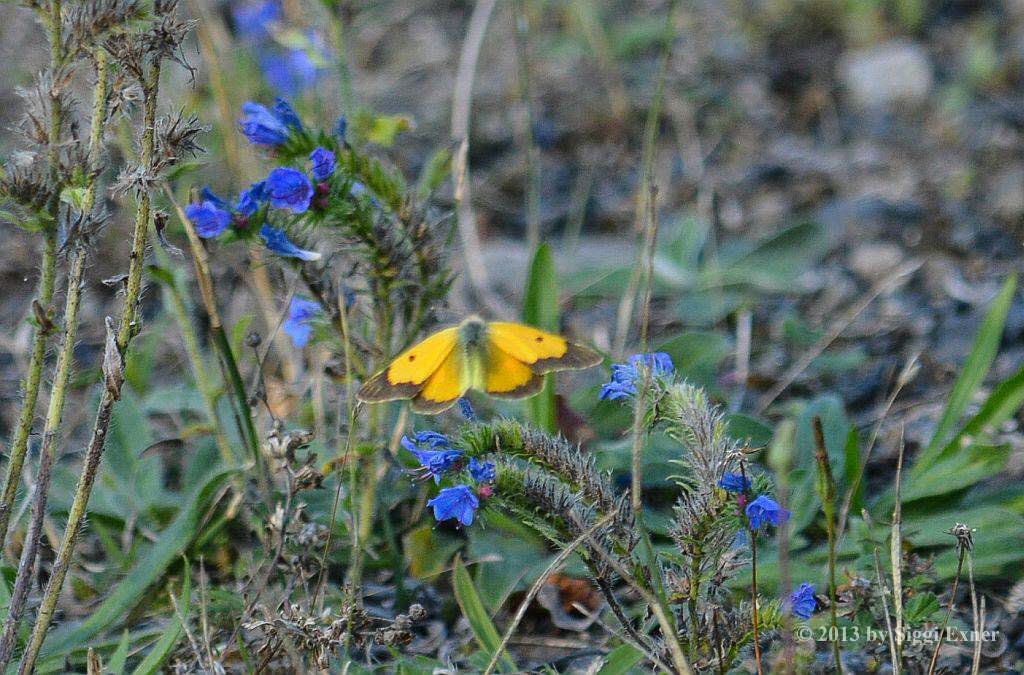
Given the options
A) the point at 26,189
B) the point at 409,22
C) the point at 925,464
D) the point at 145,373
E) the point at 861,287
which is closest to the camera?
the point at 26,189

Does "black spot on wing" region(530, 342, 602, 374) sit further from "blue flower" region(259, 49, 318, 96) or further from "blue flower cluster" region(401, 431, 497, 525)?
"blue flower" region(259, 49, 318, 96)

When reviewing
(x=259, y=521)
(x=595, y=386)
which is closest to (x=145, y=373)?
(x=259, y=521)

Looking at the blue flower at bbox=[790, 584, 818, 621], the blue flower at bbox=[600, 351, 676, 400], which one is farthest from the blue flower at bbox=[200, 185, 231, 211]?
the blue flower at bbox=[790, 584, 818, 621]

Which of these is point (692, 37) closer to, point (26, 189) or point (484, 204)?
point (484, 204)

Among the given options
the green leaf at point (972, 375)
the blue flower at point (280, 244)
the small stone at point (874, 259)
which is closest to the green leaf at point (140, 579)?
the blue flower at point (280, 244)

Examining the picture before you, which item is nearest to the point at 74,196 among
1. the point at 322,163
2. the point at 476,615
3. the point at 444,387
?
the point at 322,163

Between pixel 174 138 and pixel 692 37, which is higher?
pixel 692 37
